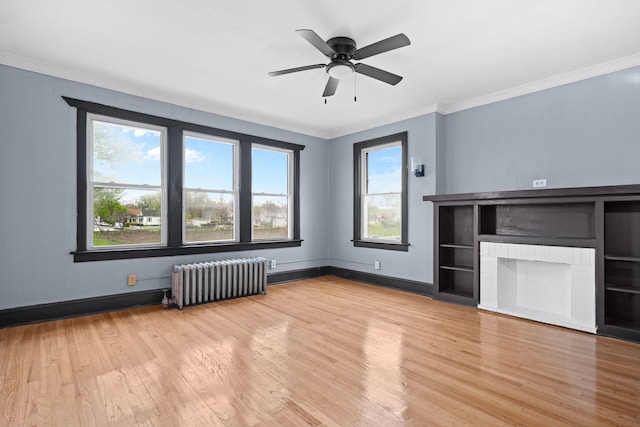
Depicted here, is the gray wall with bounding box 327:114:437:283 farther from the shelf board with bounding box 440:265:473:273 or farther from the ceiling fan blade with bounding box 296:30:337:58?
the ceiling fan blade with bounding box 296:30:337:58

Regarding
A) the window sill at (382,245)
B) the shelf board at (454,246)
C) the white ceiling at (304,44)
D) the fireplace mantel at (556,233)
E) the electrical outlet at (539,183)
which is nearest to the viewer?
the white ceiling at (304,44)

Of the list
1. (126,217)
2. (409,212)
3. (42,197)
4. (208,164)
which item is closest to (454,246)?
(409,212)

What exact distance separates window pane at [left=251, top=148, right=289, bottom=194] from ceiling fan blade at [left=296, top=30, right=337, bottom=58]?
9.89 feet

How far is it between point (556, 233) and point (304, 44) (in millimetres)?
3620

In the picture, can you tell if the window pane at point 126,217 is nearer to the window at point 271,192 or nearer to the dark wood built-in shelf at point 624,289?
the window at point 271,192

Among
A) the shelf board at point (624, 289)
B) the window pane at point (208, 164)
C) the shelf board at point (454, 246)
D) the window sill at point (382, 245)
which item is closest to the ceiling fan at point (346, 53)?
the window pane at point (208, 164)

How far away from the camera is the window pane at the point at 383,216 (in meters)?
5.56

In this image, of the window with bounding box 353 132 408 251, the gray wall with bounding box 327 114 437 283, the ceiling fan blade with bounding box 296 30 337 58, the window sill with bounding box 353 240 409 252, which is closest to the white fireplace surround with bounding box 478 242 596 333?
the gray wall with bounding box 327 114 437 283

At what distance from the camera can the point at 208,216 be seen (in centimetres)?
507

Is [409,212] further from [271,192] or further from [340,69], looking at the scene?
[340,69]

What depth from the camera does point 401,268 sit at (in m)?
5.34

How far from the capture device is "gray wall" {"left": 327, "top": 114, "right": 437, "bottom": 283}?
4.98 metres

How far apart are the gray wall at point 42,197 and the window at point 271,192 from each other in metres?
1.94

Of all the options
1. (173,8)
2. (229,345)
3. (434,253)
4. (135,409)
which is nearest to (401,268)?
(434,253)
